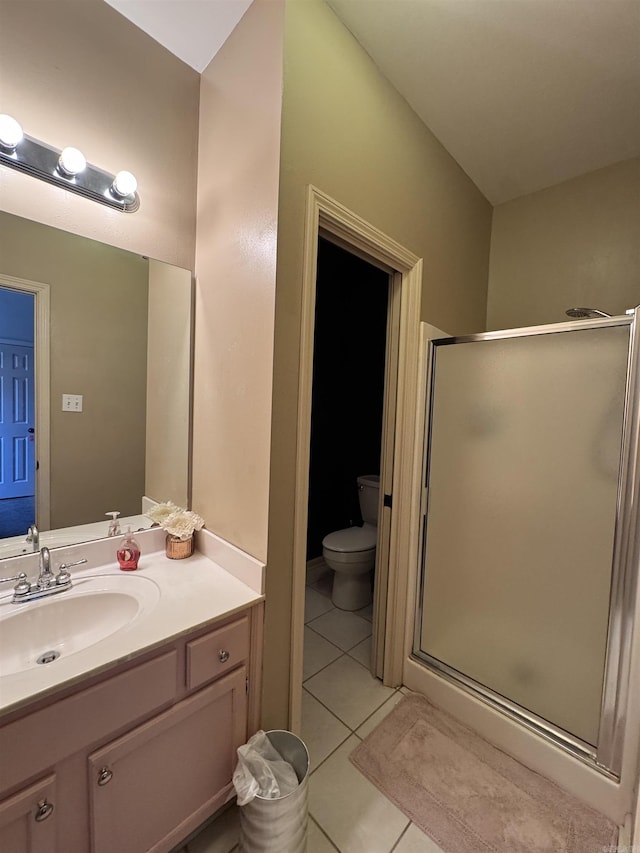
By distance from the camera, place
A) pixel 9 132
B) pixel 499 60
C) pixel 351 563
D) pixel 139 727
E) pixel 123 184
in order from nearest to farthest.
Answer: pixel 139 727 → pixel 9 132 → pixel 123 184 → pixel 499 60 → pixel 351 563

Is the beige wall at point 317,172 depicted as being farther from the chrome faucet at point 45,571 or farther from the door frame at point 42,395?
the door frame at point 42,395

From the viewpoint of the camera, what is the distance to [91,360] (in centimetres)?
128

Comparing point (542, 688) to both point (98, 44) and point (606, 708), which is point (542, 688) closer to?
point (606, 708)

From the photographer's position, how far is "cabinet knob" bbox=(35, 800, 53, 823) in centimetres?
75

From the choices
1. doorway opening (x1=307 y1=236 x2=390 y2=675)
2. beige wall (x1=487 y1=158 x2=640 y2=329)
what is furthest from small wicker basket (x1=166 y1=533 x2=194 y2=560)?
beige wall (x1=487 y1=158 x2=640 y2=329)

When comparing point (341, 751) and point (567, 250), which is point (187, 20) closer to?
point (567, 250)

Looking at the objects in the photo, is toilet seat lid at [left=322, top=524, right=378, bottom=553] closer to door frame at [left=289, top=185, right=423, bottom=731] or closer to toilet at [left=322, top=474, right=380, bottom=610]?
toilet at [left=322, top=474, right=380, bottom=610]

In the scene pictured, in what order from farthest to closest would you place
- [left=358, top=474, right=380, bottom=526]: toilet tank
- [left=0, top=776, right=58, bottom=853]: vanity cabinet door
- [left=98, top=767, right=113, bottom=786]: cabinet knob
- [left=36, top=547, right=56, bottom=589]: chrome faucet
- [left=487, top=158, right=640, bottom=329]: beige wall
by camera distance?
[left=358, top=474, right=380, bottom=526]: toilet tank
[left=487, top=158, right=640, bottom=329]: beige wall
[left=36, top=547, right=56, bottom=589]: chrome faucet
[left=98, top=767, right=113, bottom=786]: cabinet knob
[left=0, top=776, right=58, bottom=853]: vanity cabinet door

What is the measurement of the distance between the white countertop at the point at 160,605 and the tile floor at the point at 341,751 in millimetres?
760

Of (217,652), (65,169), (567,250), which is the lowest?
(217,652)

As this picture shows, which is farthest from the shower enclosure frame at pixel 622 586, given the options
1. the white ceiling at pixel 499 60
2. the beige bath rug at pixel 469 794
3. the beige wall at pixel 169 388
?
the beige wall at pixel 169 388

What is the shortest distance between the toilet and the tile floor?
13 centimetres

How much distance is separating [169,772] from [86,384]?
1230 mm

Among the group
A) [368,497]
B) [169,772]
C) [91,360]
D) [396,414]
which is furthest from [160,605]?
[368,497]
